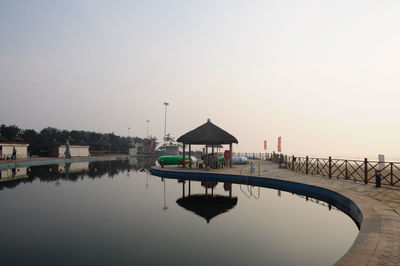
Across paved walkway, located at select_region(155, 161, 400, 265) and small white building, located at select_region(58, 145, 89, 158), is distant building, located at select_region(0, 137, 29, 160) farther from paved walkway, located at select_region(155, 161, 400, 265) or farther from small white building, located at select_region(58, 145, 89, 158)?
paved walkway, located at select_region(155, 161, 400, 265)

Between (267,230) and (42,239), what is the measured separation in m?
6.56

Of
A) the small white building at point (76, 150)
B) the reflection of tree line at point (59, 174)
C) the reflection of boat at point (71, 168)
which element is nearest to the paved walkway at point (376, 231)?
the reflection of tree line at point (59, 174)

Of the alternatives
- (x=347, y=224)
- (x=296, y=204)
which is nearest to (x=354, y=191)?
(x=296, y=204)

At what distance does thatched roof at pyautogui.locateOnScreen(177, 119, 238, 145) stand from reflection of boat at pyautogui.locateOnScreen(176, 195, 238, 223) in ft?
31.1

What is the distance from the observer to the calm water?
5695 mm

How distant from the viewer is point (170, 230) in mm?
Result: 7547

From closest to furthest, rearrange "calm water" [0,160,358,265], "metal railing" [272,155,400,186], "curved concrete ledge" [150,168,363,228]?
1. "calm water" [0,160,358,265]
2. "curved concrete ledge" [150,168,363,228]
3. "metal railing" [272,155,400,186]

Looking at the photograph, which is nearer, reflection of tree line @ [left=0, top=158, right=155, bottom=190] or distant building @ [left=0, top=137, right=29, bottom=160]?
reflection of tree line @ [left=0, top=158, right=155, bottom=190]

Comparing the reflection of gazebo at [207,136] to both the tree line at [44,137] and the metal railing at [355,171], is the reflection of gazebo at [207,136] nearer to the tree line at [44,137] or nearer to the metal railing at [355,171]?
the metal railing at [355,171]

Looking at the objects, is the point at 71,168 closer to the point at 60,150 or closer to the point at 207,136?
the point at 207,136

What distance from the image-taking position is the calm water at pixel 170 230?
18.7ft

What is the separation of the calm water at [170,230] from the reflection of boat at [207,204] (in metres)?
0.04

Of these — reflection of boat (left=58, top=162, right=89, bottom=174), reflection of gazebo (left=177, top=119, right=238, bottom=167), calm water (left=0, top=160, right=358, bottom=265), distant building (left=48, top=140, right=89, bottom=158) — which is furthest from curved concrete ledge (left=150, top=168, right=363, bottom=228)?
distant building (left=48, top=140, right=89, bottom=158)

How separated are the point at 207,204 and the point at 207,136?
11225 mm
